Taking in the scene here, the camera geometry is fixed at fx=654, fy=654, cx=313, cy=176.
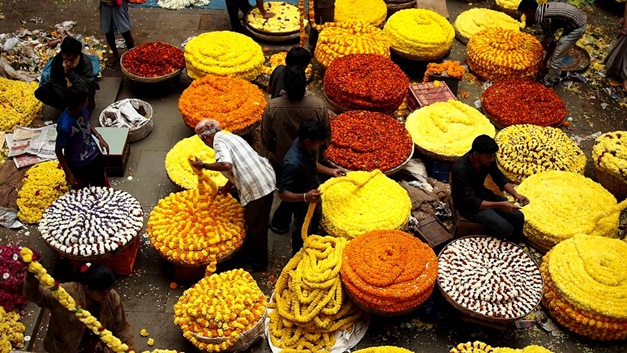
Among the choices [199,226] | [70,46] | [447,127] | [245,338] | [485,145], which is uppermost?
[70,46]

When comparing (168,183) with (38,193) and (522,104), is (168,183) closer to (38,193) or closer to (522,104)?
(38,193)

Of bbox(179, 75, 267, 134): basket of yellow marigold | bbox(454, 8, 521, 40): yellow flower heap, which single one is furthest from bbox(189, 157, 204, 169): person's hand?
bbox(454, 8, 521, 40): yellow flower heap

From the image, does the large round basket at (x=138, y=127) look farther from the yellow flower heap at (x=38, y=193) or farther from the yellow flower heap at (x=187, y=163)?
the yellow flower heap at (x=38, y=193)

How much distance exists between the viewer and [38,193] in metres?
6.37

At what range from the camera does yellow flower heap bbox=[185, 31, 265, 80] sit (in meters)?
7.71

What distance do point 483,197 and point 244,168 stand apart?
7.17 ft

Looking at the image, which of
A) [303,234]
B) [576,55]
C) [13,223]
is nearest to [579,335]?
[303,234]

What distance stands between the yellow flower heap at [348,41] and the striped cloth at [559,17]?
1.91m

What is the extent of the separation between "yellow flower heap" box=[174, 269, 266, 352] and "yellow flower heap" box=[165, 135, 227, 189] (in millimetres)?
1379

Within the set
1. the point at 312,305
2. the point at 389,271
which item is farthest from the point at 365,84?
the point at 312,305

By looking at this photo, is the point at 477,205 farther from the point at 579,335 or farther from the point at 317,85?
the point at 317,85

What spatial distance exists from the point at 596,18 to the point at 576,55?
5.01 ft

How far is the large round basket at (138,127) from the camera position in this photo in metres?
7.31

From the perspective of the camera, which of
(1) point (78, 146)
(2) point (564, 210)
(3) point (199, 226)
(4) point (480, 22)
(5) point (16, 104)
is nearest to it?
(3) point (199, 226)
